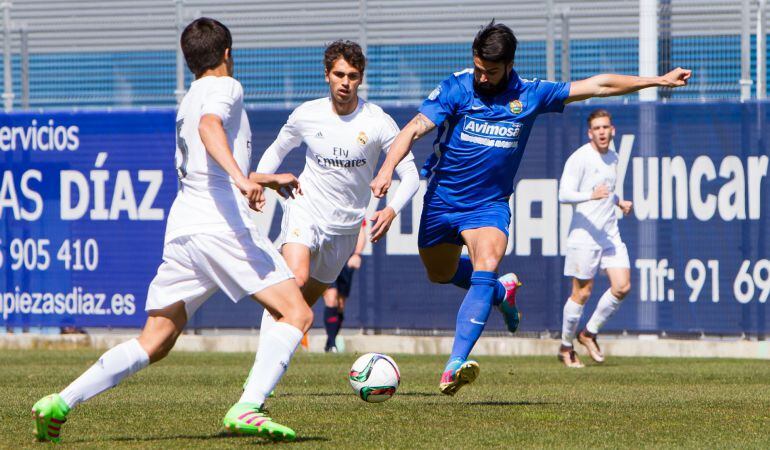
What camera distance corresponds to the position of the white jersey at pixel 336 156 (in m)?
10.3

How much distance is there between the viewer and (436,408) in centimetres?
896

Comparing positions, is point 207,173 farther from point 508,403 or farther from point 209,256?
point 508,403

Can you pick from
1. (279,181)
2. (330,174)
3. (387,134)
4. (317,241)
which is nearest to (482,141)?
(387,134)

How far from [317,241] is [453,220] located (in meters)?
1.15

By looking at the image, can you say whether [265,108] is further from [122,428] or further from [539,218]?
[122,428]

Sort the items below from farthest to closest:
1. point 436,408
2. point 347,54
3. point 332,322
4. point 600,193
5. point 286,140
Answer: point 332,322, point 600,193, point 286,140, point 347,54, point 436,408

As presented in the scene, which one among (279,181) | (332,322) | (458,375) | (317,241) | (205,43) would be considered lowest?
(332,322)

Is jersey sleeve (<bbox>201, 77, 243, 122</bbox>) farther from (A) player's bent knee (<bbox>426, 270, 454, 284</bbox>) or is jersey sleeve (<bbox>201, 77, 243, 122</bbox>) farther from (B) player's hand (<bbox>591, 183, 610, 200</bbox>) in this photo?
(B) player's hand (<bbox>591, 183, 610, 200</bbox>)

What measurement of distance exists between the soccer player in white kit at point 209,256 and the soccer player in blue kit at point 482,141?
2109 mm

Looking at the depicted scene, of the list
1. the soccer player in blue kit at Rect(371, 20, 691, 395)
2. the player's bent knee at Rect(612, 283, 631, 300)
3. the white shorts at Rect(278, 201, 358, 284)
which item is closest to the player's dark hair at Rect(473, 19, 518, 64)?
the soccer player in blue kit at Rect(371, 20, 691, 395)

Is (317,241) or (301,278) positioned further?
(317,241)

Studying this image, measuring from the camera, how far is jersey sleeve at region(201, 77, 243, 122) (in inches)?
272

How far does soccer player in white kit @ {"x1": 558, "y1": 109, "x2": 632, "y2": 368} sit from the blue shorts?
4.27m

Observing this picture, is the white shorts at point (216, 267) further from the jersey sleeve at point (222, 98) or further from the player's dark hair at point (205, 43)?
the player's dark hair at point (205, 43)
